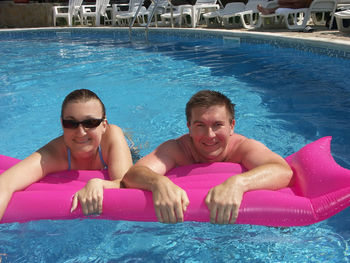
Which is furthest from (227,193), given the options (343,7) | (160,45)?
(160,45)

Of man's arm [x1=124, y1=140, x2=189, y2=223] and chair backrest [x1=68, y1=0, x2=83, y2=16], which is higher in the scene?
chair backrest [x1=68, y1=0, x2=83, y2=16]

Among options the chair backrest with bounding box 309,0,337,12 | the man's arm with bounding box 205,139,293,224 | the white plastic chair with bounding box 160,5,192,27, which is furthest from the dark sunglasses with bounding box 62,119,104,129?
the white plastic chair with bounding box 160,5,192,27

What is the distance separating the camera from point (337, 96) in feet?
18.4

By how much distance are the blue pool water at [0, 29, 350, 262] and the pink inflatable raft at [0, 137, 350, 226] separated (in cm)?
37

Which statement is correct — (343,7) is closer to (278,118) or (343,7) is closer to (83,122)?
(278,118)

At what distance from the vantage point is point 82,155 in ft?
8.99

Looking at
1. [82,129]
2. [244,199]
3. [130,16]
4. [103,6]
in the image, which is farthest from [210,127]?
[103,6]

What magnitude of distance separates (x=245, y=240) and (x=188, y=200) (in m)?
0.68

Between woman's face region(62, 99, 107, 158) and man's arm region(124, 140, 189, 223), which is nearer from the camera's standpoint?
man's arm region(124, 140, 189, 223)

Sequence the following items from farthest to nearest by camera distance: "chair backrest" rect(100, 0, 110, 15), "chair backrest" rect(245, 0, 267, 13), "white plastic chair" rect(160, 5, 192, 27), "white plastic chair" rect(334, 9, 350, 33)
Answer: "chair backrest" rect(100, 0, 110, 15)
"white plastic chair" rect(160, 5, 192, 27)
"chair backrest" rect(245, 0, 267, 13)
"white plastic chair" rect(334, 9, 350, 33)

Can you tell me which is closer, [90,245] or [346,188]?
[346,188]

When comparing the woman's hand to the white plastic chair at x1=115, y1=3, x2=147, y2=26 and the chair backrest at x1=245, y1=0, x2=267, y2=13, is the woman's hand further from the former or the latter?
the white plastic chair at x1=115, y1=3, x2=147, y2=26

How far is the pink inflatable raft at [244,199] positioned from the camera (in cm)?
204

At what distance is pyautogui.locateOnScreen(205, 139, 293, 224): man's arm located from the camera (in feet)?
6.46
